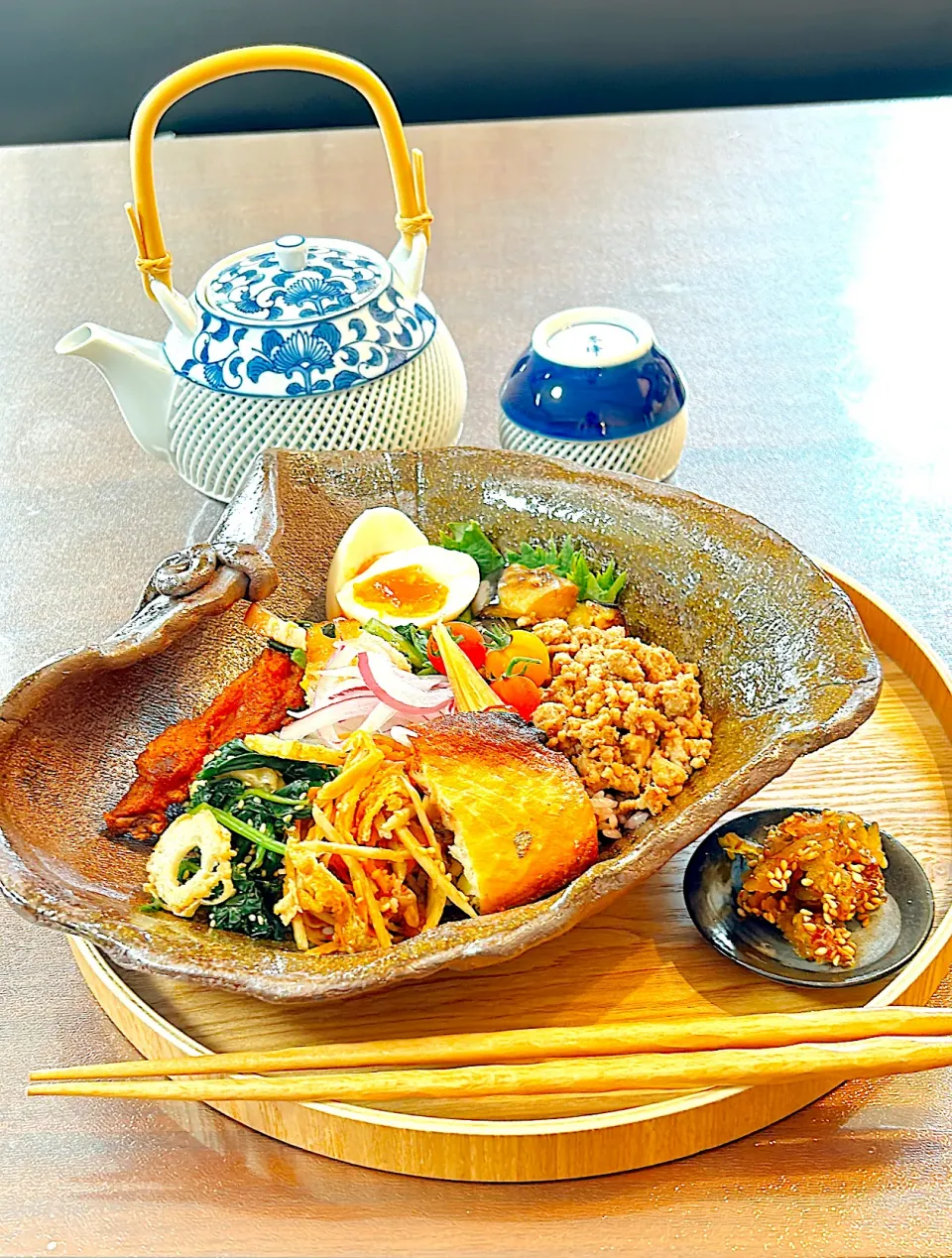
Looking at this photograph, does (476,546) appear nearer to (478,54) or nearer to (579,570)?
(579,570)

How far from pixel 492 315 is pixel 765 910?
5.99ft

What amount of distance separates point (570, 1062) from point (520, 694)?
1.65ft

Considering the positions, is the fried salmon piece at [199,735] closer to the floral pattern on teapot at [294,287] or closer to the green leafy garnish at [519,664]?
the green leafy garnish at [519,664]

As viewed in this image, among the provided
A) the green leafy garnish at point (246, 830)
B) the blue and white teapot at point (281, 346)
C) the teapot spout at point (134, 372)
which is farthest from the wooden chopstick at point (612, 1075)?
the teapot spout at point (134, 372)

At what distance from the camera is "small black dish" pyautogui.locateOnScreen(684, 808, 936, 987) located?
138cm

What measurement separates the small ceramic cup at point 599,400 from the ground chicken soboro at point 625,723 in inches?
21.3

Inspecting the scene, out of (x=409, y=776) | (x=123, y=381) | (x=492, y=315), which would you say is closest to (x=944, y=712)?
(x=409, y=776)

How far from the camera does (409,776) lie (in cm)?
146

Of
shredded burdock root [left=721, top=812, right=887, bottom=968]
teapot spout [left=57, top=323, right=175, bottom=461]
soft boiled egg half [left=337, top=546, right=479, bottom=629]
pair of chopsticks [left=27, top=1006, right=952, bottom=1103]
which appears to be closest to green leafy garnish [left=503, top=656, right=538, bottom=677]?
soft boiled egg half [left=337, top=546, right=479, bottom=629]

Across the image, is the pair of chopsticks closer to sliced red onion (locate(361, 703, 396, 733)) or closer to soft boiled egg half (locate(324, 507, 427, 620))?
sliced red onion (locate(361, 703, 396, 733))

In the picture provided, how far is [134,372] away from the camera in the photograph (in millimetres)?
2109

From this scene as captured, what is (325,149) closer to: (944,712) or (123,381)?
(123,381)

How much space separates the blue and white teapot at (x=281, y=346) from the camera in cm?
201

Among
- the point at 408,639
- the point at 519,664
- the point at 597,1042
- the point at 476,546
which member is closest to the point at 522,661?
the point at 519,664
